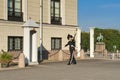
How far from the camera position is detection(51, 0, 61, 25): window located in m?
35.5

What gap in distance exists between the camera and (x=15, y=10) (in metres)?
31.9

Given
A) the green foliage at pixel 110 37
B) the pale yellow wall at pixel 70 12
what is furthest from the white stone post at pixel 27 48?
the green foliage at pixel 110 37

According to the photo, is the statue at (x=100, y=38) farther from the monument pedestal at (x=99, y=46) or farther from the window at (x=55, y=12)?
the window at (x=55, y=12)

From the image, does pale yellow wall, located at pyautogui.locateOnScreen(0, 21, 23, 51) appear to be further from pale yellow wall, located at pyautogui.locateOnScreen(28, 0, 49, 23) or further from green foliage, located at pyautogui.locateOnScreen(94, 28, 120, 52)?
green foliage, located at pyautogui.locateOnScreen(94, 28, 120, 52)

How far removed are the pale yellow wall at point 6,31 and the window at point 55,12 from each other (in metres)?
4.71

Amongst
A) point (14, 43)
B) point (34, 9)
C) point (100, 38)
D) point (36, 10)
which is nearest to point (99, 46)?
point (100, 38)

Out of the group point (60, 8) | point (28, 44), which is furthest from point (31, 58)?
point (60, 8)

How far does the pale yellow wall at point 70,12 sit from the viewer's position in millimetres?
36684

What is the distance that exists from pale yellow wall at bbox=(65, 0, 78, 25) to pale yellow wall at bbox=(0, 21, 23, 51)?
649 cm

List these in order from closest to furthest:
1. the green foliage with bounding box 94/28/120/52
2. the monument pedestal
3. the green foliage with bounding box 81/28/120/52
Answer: the monument pedestal < the green foliage with bounding box 81/28/120/52 < the green foliage with bounding box 94/28/120/52

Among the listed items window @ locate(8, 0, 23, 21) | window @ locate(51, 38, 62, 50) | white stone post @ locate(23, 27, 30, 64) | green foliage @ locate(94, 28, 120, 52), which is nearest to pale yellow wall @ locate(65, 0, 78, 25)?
window @ locate(51, 38, 62, 50)

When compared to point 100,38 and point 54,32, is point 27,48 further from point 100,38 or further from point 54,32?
point 100,38

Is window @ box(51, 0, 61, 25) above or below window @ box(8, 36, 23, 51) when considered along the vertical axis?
above

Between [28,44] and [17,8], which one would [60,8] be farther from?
[28,44]
